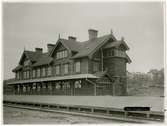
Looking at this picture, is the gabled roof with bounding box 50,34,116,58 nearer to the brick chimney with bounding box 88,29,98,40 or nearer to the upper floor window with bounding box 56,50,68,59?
the brick chimney with bounding box 88,29,98,40

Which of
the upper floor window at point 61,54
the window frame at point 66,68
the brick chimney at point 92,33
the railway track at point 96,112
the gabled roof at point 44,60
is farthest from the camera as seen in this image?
the upper floor window at point 61,54

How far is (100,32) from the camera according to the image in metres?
5.05

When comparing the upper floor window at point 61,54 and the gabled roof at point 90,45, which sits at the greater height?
the gabled roof at point 90,45

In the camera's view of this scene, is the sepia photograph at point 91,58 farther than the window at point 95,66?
No

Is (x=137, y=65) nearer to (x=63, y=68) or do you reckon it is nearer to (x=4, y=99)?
(x=63, y=68)

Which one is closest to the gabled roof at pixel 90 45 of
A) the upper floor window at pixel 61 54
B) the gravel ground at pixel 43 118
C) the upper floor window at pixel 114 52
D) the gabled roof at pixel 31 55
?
the upper floor window at pixel 114 52

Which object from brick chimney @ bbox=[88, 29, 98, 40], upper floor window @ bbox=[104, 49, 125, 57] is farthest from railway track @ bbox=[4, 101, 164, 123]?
brick chimney @ bbox=[88, 29, 98, 40]

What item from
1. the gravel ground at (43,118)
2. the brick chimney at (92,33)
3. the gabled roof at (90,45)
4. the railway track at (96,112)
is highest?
the brick chimney at (92,33)

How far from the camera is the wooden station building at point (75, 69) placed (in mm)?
5109

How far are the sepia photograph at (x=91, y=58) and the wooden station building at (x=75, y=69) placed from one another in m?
0.02

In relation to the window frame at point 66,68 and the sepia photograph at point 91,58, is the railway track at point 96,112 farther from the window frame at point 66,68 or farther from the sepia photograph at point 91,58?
the window frame at point 66,68

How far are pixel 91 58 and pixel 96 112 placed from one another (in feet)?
3.40

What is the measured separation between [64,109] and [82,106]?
0.34m

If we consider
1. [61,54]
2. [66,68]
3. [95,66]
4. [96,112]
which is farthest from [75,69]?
[96,112]
